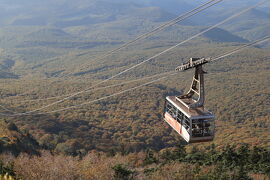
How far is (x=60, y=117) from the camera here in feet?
283

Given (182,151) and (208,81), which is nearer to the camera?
(182,151)

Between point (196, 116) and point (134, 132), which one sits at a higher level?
point (196, 116)

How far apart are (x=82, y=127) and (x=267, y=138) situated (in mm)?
45461

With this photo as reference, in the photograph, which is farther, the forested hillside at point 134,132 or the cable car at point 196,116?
the forested hillside at point 134,132

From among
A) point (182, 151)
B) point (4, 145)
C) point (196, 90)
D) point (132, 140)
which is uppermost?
point (196, 90)

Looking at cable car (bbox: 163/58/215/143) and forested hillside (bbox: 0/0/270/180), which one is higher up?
cable car (bbox: 163/58/215/143)

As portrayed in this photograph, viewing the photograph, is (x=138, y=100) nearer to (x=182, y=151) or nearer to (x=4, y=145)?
(x=182, y=151)

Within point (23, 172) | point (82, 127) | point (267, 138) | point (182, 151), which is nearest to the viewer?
point (23, 172)

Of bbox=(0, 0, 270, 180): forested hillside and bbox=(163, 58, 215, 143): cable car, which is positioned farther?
bbox=(0, 0, 270, 180): forested hillside

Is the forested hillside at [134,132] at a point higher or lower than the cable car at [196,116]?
lower

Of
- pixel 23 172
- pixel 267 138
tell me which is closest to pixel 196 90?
pixel 23 172

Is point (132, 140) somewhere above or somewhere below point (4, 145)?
below

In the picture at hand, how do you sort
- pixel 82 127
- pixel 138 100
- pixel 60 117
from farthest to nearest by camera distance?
pixel 138 100 < pixel 60 117 < pixel 82 127

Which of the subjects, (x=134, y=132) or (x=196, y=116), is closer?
(x=196, y=116)
